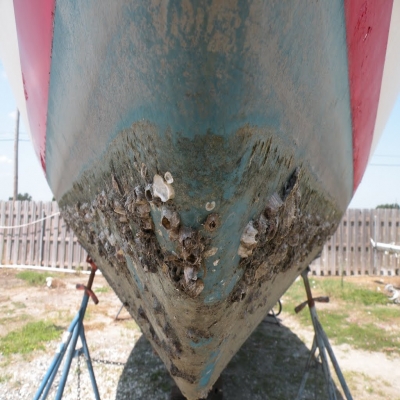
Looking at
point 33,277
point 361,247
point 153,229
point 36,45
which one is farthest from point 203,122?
point 361,247

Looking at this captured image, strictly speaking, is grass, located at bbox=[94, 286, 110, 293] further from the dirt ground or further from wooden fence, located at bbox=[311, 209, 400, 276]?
wooden fence, located at bbox=[311, 209, 400, 276]

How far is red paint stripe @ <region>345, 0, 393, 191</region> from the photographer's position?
668mm

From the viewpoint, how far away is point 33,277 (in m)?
5.50

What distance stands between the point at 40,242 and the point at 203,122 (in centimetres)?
691

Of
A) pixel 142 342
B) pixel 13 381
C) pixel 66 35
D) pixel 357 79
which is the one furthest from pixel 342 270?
pixel 66 35

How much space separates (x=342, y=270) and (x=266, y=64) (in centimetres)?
629

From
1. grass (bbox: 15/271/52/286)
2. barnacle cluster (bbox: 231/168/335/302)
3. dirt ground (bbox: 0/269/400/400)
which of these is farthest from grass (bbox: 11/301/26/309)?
barnacle cluster (bbox: 231/168/335/302)

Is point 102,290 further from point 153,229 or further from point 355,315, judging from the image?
point 153,229

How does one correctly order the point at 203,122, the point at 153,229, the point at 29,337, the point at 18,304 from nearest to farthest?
the point at 203,122, the point at 153,229, the point at 29,337, the point at 18,304

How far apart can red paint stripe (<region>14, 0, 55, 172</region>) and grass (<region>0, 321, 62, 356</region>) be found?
256cm

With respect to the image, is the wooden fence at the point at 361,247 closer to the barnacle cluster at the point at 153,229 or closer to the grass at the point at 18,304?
the grass at the point at 18,304

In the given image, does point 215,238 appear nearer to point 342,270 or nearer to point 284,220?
point 284,220

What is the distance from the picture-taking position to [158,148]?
60 cm

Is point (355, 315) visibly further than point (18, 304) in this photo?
No
